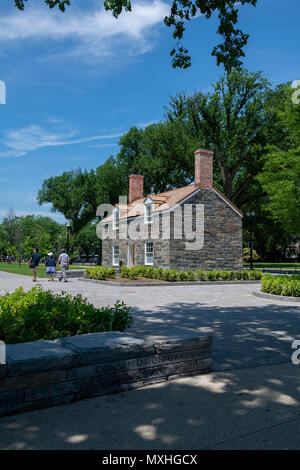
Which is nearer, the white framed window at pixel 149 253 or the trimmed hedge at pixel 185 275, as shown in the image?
the trimmed hedge at pixel 185 275

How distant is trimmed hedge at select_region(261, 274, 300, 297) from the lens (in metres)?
12.9

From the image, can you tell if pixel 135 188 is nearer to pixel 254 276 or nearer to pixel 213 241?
pixel 213 241

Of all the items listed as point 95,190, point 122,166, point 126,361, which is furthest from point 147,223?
point 95,190

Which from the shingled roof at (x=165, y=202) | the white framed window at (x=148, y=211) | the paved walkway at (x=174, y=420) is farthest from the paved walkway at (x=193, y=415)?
the white framed window at (x=148, y=211)

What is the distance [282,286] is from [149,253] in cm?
1429

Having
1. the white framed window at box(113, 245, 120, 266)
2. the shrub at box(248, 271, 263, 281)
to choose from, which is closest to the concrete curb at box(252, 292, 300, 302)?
the shrub at box(248, 271, 263, 281)

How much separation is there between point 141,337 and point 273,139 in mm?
35644

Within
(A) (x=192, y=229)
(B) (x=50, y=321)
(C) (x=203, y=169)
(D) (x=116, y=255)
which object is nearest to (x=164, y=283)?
(A) (x=192, y=229)

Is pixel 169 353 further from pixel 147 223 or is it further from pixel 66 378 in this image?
pixel 147 223

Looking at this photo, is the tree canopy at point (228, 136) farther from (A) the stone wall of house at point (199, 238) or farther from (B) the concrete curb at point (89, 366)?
(B) the concrete curb at point (89, 366)

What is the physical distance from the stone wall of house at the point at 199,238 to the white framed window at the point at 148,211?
459 mm

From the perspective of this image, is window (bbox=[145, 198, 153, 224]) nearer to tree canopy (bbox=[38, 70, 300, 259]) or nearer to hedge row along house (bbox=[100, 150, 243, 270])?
hedge row along house (bbox=[100, 150, 243, 270])

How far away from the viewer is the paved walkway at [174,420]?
2.99 metres

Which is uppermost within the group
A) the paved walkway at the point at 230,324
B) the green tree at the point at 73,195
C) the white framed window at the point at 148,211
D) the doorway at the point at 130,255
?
the green tree at the point at 73,195
